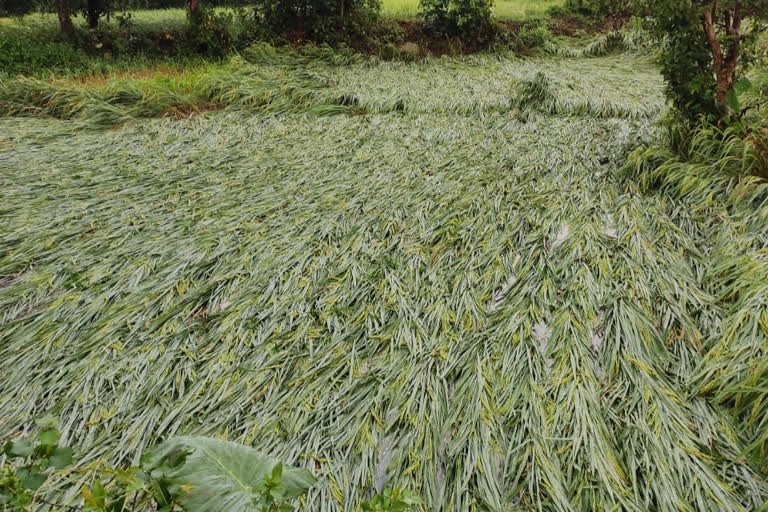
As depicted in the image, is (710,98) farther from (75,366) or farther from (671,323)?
(75,366)

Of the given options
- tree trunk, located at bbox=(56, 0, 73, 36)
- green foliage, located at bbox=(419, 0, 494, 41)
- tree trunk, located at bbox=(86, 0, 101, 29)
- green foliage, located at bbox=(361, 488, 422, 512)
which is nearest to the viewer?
green foliage, located at bbox=(361, 488, 422, 512)

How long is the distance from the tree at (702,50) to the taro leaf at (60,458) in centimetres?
302

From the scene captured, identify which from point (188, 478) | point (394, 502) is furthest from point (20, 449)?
point (394, 502)

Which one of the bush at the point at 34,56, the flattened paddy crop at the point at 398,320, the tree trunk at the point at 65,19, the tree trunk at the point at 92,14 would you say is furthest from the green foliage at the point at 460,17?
A: the tree trunk at the point at 65,19

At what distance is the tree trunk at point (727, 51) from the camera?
7.18 ft

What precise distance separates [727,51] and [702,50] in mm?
177

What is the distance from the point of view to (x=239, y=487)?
76cm

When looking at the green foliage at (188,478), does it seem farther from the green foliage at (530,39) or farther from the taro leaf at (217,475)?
the green foliage at (530,39)

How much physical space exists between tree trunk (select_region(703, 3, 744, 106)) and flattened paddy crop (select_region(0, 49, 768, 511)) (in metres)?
0.65

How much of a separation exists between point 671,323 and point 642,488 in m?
0.69

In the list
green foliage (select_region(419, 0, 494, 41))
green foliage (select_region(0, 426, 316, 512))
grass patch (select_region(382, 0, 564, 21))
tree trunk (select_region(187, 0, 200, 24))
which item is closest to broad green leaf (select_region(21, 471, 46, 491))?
green foliage (select_region(0, 426, 316, 512))

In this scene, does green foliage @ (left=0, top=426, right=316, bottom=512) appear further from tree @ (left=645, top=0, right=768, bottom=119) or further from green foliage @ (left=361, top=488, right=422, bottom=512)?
tree @ (left=645, top=0, right=768, bottom=119)

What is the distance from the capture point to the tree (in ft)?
6.99

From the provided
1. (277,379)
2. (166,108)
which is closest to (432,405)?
(277,379)
